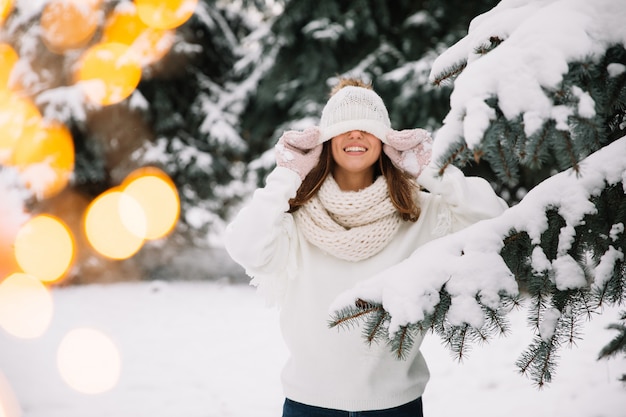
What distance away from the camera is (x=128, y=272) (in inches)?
333

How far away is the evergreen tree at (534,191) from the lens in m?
1.06

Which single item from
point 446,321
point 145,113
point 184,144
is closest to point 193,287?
point 184,144

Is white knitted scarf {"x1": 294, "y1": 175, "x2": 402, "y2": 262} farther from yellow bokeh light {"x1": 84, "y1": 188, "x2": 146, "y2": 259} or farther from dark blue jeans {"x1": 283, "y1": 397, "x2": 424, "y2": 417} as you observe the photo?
yellow bokeh light {"x1": 84, "y1": 188, "x2": 146, "y2": 259}

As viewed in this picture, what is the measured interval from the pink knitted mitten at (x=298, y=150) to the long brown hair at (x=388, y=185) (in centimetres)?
6

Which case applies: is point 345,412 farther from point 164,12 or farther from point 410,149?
point 164,12

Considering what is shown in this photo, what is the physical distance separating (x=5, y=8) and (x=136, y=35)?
2071 mm

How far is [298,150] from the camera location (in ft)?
7.20

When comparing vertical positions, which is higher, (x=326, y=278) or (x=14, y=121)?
(x=326, y=278)

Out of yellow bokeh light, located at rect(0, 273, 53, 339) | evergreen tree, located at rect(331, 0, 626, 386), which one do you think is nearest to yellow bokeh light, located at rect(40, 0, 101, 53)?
yellow bokeh light, located at rect(0, 273, 53, 339)

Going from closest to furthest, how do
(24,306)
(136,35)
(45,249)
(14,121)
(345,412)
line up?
1. (345,412)
2. (24,306)
3. (14,121)
4. (136,35)
5. (45,249)

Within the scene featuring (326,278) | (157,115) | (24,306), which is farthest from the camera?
(157,115)

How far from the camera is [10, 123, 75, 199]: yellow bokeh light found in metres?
7.55

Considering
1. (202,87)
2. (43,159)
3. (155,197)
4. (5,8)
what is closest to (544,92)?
(155,197)

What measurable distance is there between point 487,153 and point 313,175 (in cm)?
117
